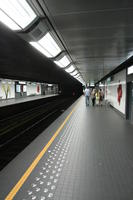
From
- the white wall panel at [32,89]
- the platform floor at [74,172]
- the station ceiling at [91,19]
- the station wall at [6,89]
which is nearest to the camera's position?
the station ceiling at [91,19]

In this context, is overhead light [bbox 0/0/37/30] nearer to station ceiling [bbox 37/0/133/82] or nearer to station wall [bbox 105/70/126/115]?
station ceiling [bbox 37/0/133/82]

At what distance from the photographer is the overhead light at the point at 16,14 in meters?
1.80

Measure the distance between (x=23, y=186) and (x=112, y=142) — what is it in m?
2.80

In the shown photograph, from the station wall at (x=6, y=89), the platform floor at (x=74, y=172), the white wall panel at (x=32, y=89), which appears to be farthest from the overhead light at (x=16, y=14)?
the white wall panel at (x=32, y=89)

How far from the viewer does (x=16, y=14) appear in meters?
2.01

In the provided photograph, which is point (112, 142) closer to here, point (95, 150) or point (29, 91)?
Result: point (95, 150)

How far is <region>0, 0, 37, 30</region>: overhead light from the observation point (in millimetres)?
1799

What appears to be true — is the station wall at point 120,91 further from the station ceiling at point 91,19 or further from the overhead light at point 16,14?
the overhead light at point 16,14

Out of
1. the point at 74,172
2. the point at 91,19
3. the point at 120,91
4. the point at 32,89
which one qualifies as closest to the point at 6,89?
the point at 32,89

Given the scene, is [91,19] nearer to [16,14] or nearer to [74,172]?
[16,14]

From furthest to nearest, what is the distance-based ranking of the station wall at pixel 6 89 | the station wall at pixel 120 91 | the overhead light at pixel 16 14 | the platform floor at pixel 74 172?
the station wall at pixel 6 89, the station wall at pixel 120 91, the platform floor at pixel 74 172, the overhead light at pixel 16 14

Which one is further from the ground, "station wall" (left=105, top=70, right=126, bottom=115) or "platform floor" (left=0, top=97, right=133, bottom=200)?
"station wall" (left=105, top=70, right=126, bottom=115)

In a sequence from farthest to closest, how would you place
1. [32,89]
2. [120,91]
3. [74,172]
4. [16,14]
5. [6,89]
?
[32,89]
[6,89]
[120,91]
[74,172]
[16,14]

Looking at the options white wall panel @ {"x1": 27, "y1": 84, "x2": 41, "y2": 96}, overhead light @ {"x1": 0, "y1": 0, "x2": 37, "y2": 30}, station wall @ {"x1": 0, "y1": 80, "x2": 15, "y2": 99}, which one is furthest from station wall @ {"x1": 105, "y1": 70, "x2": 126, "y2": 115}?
white wall panel @ {"x1": 27, "y1": 84, "x2": 41, "y2": 96}
